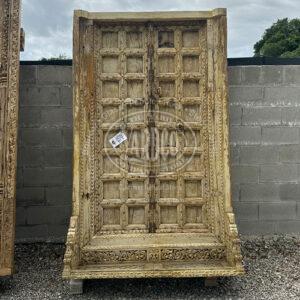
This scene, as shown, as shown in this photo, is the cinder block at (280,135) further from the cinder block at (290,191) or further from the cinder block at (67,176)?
the cinder block at (67,176)

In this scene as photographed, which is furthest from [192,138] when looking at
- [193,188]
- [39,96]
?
[39,96]

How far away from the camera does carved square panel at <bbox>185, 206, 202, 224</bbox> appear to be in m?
3.90

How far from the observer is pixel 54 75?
4.47 m

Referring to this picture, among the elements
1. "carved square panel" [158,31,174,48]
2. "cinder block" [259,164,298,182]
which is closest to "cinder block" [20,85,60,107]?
"carved square panel" [158,31,174,48]

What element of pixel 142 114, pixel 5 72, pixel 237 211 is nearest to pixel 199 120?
pixel 142 114

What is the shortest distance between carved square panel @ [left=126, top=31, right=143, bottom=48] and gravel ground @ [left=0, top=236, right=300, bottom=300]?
7.53ft

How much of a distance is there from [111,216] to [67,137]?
114cm

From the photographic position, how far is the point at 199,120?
394 cm

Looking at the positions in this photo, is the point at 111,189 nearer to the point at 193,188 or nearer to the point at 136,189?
the point at 136,189

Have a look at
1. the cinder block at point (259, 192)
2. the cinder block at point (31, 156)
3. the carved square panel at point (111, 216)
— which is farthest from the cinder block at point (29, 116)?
the cinder block at point (259, 192)

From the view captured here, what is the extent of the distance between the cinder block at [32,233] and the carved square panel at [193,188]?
1.74m

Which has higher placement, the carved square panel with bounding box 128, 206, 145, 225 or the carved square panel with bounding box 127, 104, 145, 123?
the carved square panel with bounding box 127, 104, 145, 123

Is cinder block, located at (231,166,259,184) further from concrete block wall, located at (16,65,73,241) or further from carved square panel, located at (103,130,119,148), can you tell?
concrete block wall, located at (16,65,73,241)

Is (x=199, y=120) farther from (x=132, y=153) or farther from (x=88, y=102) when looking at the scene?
(x=88, y=102)
